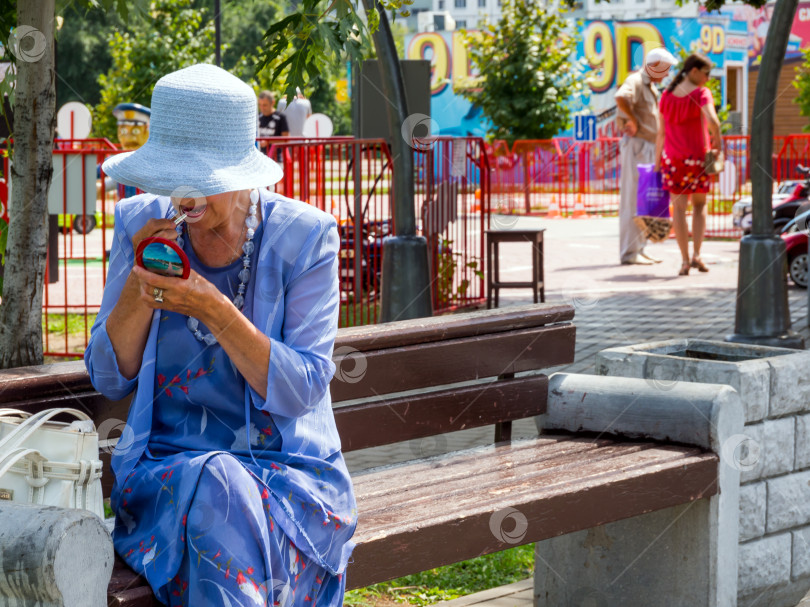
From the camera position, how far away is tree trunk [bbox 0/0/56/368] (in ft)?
12.4

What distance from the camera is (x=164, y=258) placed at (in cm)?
241

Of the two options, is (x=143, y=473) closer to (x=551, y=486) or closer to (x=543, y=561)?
(x=551, y=486)

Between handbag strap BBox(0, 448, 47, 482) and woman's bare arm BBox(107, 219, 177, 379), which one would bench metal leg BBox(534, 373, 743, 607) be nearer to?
woman's bare arm BBox(107, 219, 177, 379)

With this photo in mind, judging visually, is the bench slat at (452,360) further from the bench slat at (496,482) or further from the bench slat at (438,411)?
the bench slat at (496,482)

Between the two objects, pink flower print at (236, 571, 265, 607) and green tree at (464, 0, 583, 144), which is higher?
green tree at (464, 0, 583, 144)

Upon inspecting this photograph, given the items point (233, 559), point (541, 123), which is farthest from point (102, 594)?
point (541, 123)

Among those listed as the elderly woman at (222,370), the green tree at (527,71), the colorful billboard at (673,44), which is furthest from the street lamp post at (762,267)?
the colorful billboard at (673,44)

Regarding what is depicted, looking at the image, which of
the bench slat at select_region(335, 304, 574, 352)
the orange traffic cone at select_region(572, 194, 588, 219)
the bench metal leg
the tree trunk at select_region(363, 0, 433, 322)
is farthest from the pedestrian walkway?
the orange traffic cone at select_region(572, 194, 588, 219)

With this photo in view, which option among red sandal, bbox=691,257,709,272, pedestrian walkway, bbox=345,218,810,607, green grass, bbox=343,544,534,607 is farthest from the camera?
red sandal, bbox=691,257,709,272

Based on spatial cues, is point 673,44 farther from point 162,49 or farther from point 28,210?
point 28,210

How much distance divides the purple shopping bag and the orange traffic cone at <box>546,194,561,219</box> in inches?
423

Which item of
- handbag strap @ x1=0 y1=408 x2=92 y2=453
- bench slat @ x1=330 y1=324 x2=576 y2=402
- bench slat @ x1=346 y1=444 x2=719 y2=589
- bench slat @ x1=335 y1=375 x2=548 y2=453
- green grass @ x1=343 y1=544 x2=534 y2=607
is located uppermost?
handbag strap @ x1=0 y1=408 x2=92 y2=453

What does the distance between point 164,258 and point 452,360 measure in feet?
5.32

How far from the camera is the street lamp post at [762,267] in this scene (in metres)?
7.88
